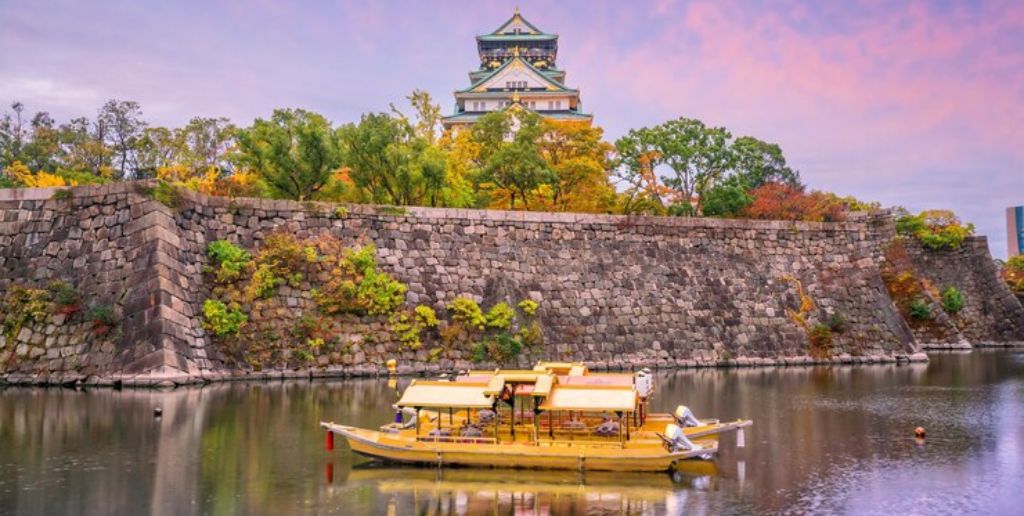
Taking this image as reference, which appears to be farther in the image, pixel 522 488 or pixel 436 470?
pixel 436 470

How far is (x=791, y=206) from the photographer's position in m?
44.8

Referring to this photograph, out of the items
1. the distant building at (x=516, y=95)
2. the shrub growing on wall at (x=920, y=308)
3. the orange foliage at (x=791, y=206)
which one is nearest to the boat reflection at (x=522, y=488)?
the orange foliage at (x=791, y=206)

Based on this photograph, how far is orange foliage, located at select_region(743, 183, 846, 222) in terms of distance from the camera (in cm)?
4409

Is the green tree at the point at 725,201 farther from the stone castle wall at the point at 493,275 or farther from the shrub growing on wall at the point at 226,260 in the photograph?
the shrub growing on wall at the point at 226,260

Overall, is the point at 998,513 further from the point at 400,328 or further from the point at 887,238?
the point at 887,238

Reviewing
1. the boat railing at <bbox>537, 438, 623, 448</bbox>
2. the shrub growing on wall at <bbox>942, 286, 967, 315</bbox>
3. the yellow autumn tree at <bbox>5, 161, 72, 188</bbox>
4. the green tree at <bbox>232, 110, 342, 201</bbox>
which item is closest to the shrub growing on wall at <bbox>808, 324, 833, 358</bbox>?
the shrub growing on wall at <bbox>942, 286, 967, 315</bbox>

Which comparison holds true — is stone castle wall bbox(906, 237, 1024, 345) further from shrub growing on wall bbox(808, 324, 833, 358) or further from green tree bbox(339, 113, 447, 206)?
green tree bbox(339, 113, 447, 206)

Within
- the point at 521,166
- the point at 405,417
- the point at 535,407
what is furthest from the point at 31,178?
the point at 535,407

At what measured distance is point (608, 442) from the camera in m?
15.8

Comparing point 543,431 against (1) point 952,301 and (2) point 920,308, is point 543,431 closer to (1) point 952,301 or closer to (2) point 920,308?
(2) point 920,308

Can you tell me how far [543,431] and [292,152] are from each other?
68.5 ft

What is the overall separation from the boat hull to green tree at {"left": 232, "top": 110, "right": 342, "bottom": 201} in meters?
18.9

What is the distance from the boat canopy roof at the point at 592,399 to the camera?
1548 centimetres

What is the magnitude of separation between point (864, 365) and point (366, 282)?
60.8ft
